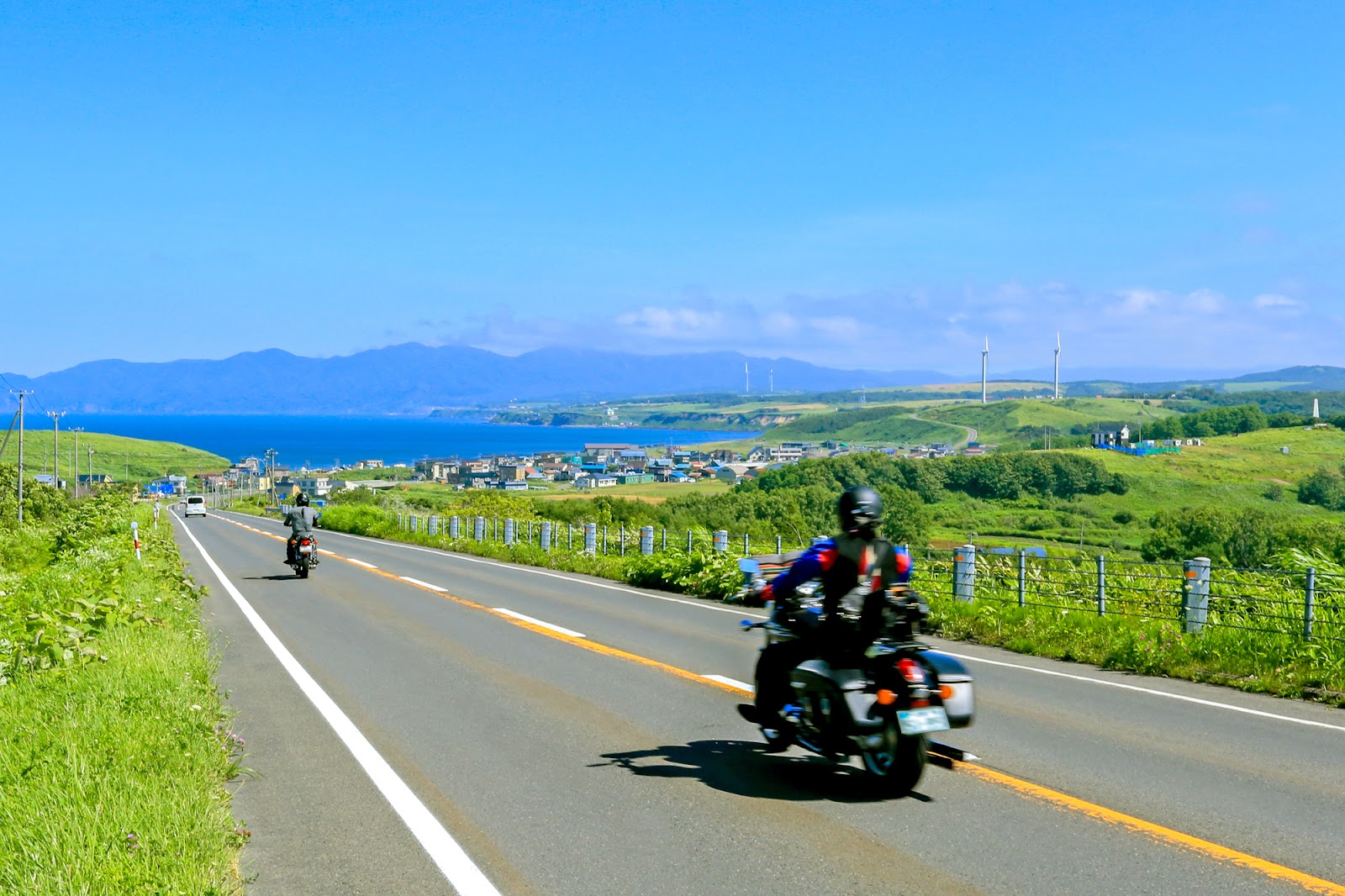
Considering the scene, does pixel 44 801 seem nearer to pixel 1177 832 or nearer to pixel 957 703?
pixel 957 703

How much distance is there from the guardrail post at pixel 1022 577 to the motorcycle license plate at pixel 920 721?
9.79m

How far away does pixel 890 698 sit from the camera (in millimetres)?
6031

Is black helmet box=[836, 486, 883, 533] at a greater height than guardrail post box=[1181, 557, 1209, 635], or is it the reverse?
black helmet box=[836, 486, 883, 533]

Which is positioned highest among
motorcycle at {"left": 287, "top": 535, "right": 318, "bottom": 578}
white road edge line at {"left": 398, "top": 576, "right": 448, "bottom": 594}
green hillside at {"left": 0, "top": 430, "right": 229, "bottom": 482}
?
motorcycle at {"left": 287, "top": 535, "right": 318, "bottom": 578}

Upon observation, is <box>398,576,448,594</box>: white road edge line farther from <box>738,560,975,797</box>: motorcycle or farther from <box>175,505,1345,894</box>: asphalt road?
<box>738,560,975,797</box>: motorcycle

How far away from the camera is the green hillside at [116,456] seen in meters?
132

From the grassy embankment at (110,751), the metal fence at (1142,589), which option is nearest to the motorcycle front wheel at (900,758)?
the grassy embankment at (110,751)

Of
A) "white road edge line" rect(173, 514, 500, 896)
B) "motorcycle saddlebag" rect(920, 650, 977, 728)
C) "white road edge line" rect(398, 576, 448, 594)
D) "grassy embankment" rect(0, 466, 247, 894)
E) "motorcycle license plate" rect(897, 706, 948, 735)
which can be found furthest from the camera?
"white road edge line" rect(398, 576, 448, 594)

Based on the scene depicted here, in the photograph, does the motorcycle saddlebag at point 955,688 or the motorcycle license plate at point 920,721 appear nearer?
the motorcycle license plate at point 920,721

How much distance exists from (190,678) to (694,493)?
9356cm

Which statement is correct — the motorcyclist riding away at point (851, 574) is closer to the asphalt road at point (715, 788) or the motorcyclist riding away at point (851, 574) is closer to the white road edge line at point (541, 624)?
the asphalt road at point (715, 788)

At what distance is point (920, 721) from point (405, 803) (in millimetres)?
2914

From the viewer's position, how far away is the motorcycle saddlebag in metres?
6.16

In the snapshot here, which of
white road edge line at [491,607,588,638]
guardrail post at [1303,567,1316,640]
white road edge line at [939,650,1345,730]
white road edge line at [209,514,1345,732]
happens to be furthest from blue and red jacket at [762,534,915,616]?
white road edge line at [491,607,588,638]
